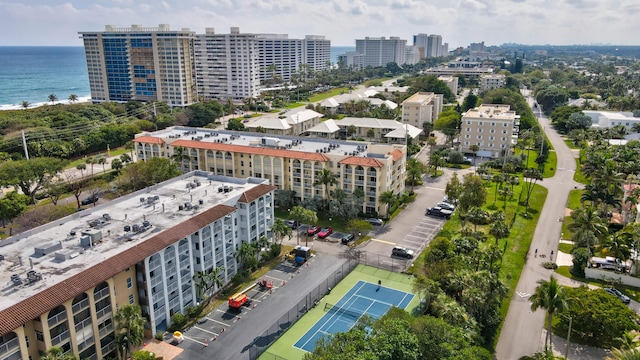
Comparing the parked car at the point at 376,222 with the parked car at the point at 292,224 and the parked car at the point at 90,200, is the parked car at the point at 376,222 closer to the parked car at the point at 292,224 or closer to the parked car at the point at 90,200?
the parked car at the point at 292,224

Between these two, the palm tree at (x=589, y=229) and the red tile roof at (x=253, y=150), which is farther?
the red tile roof at (x=253, y=150)

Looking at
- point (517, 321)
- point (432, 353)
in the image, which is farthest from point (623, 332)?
point (432, 353)

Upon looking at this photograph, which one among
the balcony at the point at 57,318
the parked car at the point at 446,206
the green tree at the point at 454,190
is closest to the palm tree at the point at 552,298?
the green tree at the point at 454,190

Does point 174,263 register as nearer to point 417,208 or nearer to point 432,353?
point 432,353

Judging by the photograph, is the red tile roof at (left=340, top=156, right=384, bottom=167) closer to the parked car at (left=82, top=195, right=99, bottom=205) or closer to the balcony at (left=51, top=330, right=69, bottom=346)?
the parked car at (left=82, top=195, right=99, bottom=205)

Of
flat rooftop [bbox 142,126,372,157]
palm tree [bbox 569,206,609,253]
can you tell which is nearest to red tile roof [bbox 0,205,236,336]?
flat rooftop [bbox 142,126,372,157]

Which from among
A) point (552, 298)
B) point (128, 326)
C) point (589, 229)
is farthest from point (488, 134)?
point (128, 326)
